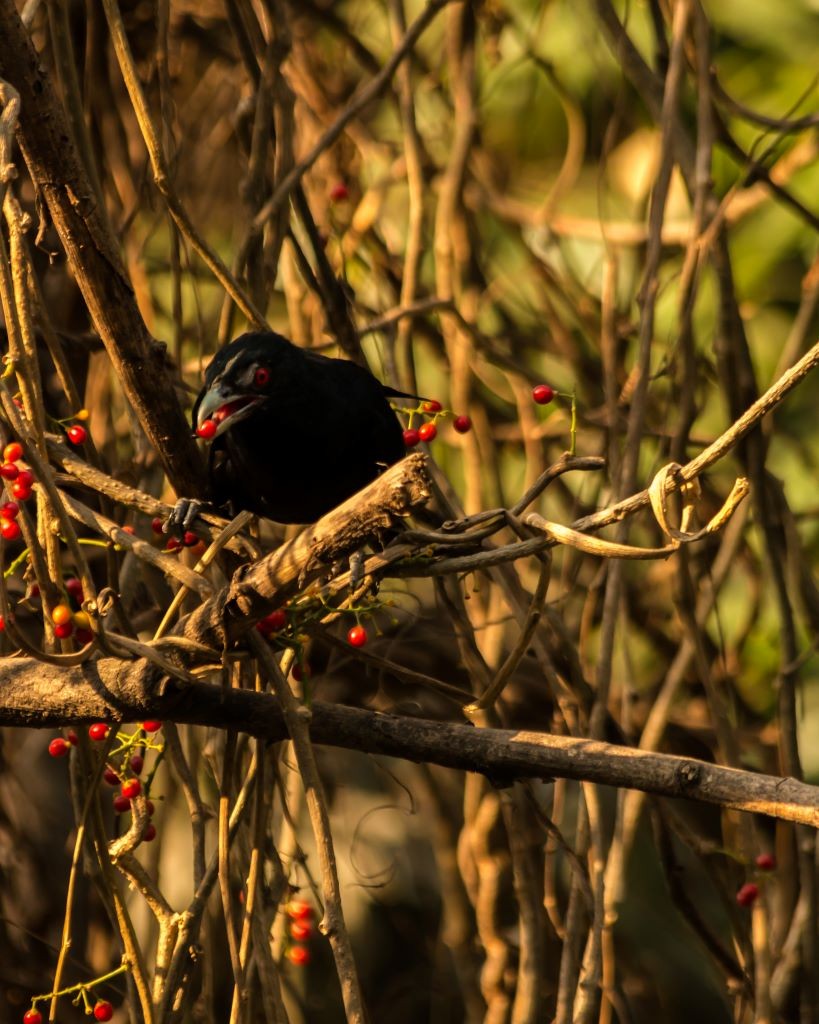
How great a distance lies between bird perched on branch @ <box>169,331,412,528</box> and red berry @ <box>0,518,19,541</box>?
45 centimetres

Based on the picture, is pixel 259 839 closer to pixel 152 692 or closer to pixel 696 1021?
pixel 152 692

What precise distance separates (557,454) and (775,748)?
3.31 feet

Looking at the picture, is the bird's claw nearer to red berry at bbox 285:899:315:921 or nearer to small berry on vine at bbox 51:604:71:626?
small berry on vine at bbox 51:604:71:626

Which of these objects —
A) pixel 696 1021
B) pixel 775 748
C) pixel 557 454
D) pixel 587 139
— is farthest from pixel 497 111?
pixel 696 1021

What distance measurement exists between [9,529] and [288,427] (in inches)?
27.0

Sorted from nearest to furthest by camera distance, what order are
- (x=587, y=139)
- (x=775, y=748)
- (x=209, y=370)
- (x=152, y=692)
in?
(x=152, y=692) → (x=209, y=370) → (x=775, y=748) → (x=587, y=139)

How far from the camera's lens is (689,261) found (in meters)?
2.88

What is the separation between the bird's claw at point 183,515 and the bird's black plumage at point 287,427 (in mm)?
286

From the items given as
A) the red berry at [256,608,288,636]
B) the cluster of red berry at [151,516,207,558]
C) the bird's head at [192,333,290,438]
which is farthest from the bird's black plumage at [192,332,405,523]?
the red berry at [256,608,288,636]

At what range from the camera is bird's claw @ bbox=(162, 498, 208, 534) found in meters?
2.29

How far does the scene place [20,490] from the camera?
2.01 meters

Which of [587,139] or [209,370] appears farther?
[587,139]

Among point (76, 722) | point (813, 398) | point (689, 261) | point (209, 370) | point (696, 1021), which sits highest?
point (813, 398)

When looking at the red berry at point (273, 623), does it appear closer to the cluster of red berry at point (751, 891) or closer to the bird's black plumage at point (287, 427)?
the bird's black plumage at point (287, 427)
